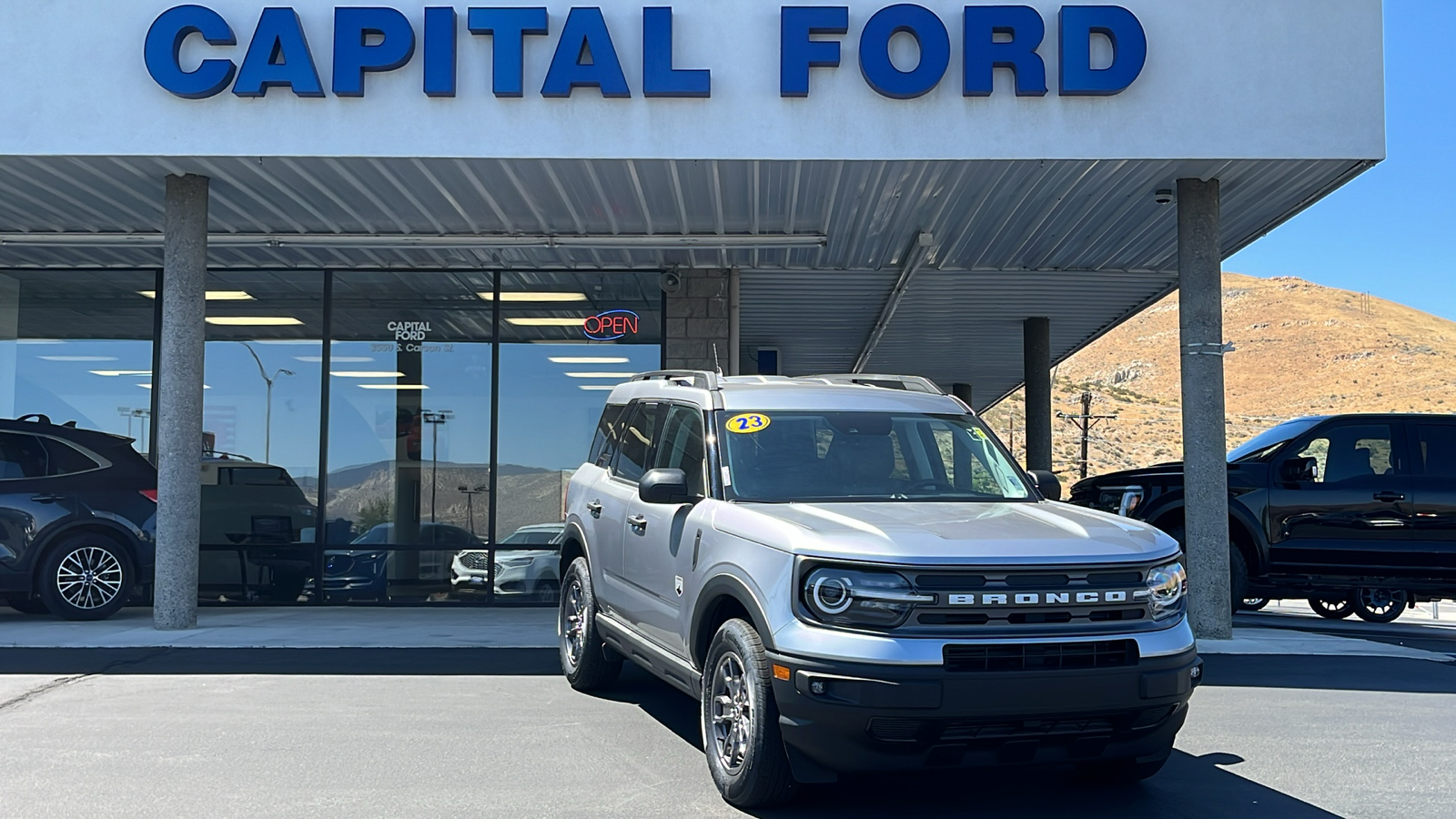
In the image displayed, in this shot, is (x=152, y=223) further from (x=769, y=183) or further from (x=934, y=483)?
(x=934, y=483)

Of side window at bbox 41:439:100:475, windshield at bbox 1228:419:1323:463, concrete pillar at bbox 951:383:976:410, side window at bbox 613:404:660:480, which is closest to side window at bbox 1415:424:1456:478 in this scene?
windshield at bbox 1228:419:1323:463

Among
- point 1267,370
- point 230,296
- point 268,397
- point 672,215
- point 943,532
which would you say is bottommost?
point 943,532

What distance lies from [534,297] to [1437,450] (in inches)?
362

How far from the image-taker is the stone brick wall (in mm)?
13484

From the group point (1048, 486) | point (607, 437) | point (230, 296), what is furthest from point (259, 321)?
point (1048, 486)

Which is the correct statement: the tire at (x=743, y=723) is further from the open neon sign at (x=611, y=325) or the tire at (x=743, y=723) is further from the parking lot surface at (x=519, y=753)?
Result: the open neon sign at (x=611, y=325)

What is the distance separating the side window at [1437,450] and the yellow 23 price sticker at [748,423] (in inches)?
329

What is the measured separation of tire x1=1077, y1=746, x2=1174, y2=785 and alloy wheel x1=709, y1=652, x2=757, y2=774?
5.05 ft

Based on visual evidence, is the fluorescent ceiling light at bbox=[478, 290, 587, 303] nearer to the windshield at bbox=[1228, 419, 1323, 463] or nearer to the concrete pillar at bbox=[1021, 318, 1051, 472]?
the windshield at bbox=[1228, 419, 1323, 463]

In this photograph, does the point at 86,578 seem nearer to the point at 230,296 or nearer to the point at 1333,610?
the point at 230,296

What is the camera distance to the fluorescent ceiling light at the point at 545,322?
13391 mm

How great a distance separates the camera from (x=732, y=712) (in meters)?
5.25

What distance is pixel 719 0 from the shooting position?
952cm

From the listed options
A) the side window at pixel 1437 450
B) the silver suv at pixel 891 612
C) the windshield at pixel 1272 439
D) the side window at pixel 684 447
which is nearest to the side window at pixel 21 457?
the side window at pixel 684 447
